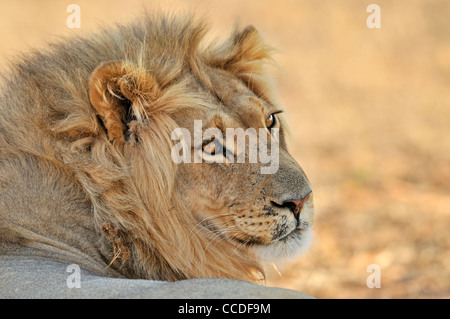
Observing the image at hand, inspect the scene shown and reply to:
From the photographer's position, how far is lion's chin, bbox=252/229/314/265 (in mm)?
3350

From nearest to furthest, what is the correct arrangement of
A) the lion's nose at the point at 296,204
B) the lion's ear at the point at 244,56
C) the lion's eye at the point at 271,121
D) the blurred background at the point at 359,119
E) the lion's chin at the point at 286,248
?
the lion's nose at the point at 296,204 < the lion's chin at the point at 286,248 < the lion's eye at the point at 271,121 < the lion's ear at the point at 244,56 < the blurred background at the point at 359,119

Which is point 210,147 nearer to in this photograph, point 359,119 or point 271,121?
point 271,121

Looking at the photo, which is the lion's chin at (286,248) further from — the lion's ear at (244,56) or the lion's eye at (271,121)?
the lion's ear at (244,56)

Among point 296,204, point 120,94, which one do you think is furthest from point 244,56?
point 296,204

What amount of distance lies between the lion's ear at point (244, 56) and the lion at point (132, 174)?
28cm

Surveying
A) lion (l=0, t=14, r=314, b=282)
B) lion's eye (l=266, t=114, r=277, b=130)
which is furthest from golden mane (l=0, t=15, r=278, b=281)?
lion's eye (l=266, t=114, r=277, b=130)

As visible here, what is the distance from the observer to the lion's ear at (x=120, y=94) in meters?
3.11

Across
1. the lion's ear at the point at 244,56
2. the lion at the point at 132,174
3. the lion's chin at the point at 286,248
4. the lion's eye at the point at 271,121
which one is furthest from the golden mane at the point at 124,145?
the lion's eye at the point at 271,121

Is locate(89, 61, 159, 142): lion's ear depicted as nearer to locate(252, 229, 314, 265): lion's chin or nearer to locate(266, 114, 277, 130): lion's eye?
locate(266, 114, 277, 130): lion's eye

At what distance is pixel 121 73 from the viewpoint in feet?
10.3

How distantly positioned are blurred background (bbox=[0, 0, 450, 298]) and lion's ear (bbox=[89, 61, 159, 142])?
2.56 feet

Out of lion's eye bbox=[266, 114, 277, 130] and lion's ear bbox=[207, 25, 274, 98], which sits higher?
lion's ear bbox=[207, 25, 274, 98]
